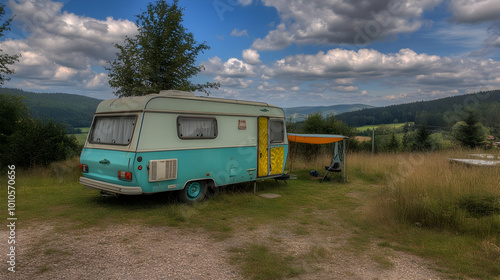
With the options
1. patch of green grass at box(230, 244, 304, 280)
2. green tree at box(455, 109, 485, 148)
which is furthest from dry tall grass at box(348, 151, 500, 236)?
green tree at box(455, 109, 485, 148)

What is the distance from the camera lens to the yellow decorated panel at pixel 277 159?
998 cm

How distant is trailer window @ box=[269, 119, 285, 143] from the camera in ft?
32.8

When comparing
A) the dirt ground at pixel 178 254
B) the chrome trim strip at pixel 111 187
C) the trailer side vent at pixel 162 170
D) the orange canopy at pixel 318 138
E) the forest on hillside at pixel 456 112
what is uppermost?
the forest on hillside at pixel 456 112

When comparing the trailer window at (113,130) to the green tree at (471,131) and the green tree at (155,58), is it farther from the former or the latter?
the green tree at (471,131)

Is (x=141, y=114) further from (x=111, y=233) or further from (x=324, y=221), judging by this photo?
(x=324, y=221)

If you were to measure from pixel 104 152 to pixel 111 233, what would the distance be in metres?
2.34

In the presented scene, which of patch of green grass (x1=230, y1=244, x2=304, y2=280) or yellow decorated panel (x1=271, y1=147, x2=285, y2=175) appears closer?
patch of green grass (x1=230, y1=244, x2=304, y2=280)

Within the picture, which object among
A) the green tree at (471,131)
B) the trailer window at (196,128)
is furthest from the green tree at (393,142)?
the trailer window at (196,128)

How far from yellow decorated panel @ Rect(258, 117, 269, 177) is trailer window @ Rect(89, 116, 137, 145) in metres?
3.95

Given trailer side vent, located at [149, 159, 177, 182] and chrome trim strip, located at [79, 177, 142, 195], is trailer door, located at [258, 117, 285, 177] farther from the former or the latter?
chrome trim strip, located at [79, 177, 142, 195]

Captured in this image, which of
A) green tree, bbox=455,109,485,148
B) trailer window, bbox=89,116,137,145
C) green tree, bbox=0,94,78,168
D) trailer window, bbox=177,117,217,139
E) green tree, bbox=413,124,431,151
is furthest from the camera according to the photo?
green tree, bbox=413,124,431,151

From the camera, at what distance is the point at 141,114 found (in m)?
6.76

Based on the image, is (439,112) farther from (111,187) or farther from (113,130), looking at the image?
(111,187)

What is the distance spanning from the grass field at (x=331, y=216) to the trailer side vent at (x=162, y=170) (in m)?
0.74
